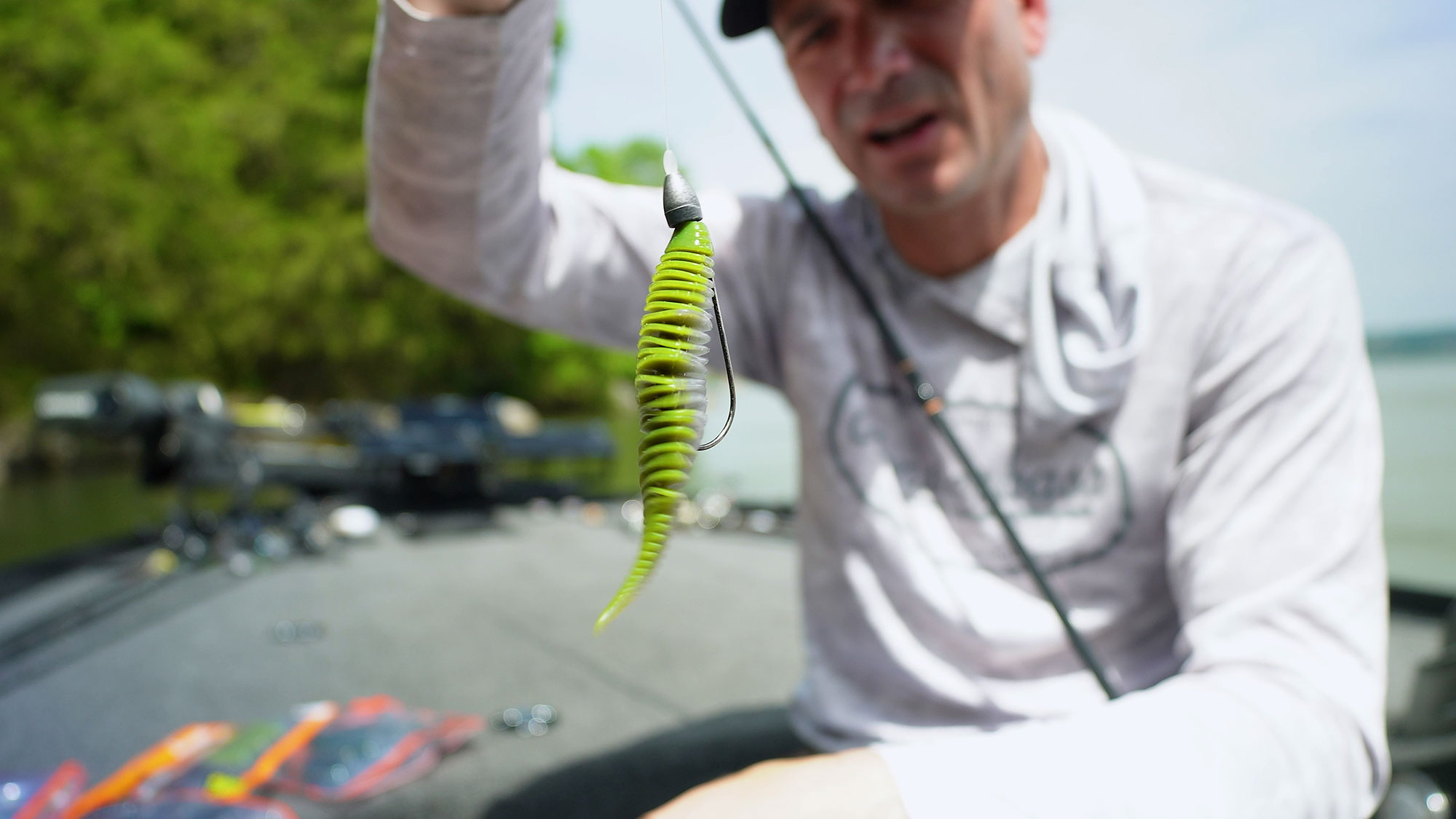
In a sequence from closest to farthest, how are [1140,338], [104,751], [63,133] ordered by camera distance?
[1140,338] → [104,751] → [63,133]

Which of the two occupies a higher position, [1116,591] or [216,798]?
[1116,591]

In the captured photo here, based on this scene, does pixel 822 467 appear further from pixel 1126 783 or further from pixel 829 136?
pixel 1126 783

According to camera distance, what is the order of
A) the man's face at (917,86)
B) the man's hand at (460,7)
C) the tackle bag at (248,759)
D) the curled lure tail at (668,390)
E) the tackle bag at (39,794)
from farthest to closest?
the tackle bag at (248,759) → the tackle bag at (39,794) → the man's face at (917,86) → the man's hand at (460,7) → the curled lure tail at (668,390)

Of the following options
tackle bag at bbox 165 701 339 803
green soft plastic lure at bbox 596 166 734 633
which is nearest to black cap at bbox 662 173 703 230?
green soft plastic lure at bbox 596 166 734 633

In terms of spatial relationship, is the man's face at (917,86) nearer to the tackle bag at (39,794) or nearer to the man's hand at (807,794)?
the man's hand at (807,794)

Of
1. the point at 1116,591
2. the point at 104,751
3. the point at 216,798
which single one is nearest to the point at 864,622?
the point at 1116,591

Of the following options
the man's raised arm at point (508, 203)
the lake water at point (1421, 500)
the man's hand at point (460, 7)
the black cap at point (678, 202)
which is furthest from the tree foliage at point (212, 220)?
the black cap at point (678, 202)

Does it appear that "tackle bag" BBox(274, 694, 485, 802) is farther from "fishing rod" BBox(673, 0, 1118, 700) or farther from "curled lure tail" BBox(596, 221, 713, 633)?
"curled lure tail" BBox(596, 221, 713, 633)
